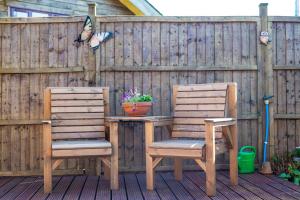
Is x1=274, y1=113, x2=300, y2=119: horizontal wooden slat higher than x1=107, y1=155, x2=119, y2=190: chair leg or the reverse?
higher

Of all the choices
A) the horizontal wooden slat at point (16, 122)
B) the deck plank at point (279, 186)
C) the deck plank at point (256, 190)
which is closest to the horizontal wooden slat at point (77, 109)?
the horizontal wooden slat at point (16, 122)

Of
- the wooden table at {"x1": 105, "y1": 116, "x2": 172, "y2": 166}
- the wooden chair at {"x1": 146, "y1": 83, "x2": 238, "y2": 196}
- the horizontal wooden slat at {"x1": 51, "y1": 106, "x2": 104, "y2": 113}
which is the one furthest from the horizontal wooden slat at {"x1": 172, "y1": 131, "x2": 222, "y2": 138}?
the horizontal wooden slat at {"x1": 51, "y1": 106, "x2": 104, "y2": 113}

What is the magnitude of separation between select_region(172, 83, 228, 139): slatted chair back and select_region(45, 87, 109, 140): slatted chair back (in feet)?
2.63

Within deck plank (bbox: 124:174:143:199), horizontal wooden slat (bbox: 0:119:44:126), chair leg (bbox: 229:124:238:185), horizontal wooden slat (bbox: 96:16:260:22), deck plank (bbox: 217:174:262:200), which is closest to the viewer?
deck plank (bbox: 217:174:262:200)

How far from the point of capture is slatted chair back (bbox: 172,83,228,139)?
402 cm

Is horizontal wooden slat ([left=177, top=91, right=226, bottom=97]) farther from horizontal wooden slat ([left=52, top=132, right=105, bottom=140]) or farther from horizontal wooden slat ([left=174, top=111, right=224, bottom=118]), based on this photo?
horizontal wooden slat ([left=52, top=132, right=105, bottom=140])

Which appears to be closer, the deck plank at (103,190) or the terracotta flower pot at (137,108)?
the deck plank at (103,190)

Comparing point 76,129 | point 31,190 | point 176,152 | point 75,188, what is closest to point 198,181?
point 176,152

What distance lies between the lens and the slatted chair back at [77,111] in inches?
164

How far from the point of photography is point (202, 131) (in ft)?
13.2

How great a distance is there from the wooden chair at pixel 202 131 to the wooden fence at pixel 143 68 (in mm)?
449

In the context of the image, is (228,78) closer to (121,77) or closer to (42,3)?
(121,77)

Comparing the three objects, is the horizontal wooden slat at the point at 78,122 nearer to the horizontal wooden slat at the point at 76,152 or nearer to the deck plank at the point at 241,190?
the horizontal wooden slat at the point at 76,152

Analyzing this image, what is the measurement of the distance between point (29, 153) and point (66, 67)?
1108mm
